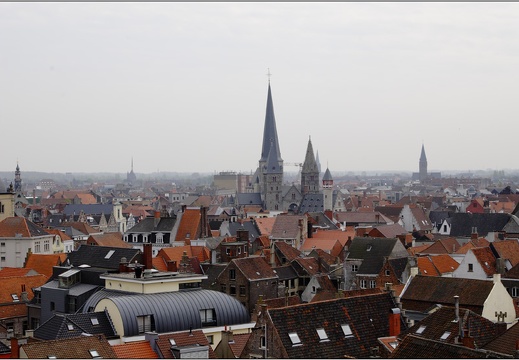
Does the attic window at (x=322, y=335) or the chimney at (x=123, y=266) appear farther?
the chimney at (x=123, y=266)

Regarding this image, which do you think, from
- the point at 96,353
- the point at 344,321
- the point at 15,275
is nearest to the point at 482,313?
the point at 344,321

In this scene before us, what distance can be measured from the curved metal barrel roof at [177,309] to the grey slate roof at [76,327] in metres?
1.00

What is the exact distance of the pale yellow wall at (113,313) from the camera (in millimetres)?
49125

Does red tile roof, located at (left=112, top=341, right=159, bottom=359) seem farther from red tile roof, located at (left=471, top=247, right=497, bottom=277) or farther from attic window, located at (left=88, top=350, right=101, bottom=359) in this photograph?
red tile roof, located at (left=471, top=247, right=497, bottom=277)

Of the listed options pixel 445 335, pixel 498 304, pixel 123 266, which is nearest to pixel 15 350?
pixel 445 335

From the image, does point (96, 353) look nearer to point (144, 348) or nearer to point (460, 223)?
point (144, 348)

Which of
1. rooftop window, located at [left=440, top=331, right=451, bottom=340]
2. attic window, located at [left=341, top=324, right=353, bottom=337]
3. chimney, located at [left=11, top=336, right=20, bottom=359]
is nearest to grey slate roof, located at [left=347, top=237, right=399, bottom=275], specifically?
attic window, located at [left=341, top=324, right=353, bottom=337]

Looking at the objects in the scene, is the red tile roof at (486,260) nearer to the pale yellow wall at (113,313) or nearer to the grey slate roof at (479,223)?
the grey slate roof at (479,223)

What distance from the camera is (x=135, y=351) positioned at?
43.2 m

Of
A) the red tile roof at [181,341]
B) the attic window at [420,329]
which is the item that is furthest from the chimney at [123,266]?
the attic window at [420,329]

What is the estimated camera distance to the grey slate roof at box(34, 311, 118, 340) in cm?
4809

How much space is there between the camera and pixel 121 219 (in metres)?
174

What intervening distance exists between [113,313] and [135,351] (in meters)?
6.95

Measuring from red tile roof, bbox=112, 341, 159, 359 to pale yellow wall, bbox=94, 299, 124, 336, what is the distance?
488 centimetres
